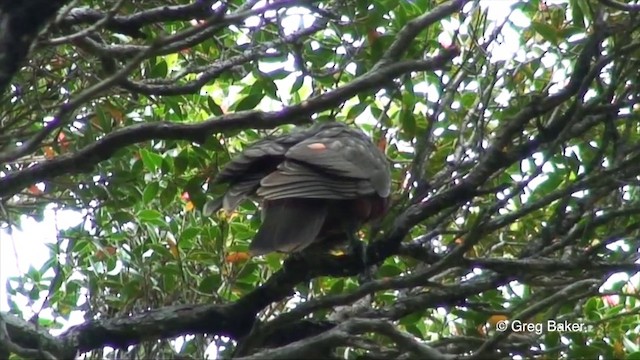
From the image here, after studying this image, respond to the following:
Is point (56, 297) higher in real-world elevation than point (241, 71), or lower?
lower

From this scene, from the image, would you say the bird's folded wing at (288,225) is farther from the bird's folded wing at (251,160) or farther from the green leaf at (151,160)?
the green leaf at (151,160)

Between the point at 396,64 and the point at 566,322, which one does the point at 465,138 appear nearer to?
the point at 566,322

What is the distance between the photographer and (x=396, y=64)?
3.31 m

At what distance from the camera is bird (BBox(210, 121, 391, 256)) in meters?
3.88

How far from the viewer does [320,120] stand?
15.7ft

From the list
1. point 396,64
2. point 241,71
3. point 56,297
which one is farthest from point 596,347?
point 56,297

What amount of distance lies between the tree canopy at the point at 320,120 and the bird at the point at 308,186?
0.13m

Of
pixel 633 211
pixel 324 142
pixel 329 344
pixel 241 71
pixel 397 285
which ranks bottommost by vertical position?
pixel 329 344

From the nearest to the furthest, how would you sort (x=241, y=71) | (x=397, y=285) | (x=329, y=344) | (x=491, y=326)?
(x=329, y=344)
(x=397, y=285)
(x=491, y=326)
(x=241, y=71)

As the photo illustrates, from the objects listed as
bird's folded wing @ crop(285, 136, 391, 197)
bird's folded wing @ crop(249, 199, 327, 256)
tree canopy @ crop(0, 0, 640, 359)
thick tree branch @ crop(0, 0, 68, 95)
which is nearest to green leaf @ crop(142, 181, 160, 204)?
tree canopy @ crop(0, 0, 640, 359)

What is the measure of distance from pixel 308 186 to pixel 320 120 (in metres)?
0.87

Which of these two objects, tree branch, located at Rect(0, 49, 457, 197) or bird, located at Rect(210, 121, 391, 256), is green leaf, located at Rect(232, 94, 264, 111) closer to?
bird, located at Rect(210, 121, 391, 256)

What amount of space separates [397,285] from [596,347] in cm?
107

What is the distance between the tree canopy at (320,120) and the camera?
3.20 metres
